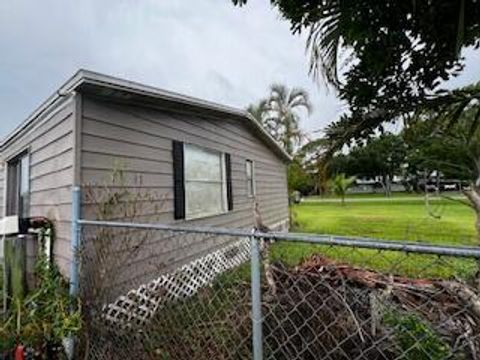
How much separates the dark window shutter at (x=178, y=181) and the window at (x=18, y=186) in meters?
2.51

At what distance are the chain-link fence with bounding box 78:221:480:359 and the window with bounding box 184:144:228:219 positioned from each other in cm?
224

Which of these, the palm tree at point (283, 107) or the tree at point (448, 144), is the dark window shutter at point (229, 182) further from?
the palm tree at point (283, 107)

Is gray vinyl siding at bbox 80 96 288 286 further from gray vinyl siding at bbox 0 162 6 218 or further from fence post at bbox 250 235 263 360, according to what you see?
gray vinyl siding at bbox 0 162 6 218

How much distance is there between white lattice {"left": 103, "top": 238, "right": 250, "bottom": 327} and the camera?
439cm

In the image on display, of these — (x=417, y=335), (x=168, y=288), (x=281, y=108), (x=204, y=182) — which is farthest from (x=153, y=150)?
(x=281, y=108)

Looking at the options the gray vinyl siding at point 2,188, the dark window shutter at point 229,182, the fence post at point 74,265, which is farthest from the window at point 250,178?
the fence post at point 74,265

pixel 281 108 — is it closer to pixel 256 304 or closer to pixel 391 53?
pixel 391 53

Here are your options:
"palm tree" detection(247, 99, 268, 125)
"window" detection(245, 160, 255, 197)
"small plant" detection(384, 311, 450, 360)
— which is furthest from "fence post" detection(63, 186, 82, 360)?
"palm tree" detection(247, 99, 268, 125)

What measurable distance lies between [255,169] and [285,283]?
8.61 m

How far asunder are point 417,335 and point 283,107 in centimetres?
2627

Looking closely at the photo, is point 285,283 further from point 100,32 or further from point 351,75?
point 100,32

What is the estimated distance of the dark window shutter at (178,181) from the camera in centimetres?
652

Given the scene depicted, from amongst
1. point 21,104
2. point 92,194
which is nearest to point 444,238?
point 92,194

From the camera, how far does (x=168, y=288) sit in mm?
5734
